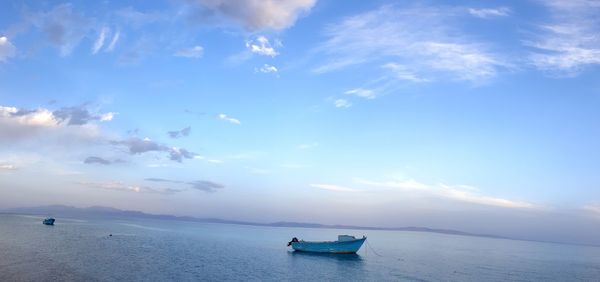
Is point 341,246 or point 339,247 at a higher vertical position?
point 341,246

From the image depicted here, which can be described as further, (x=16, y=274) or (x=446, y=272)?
(x=446, y=272)

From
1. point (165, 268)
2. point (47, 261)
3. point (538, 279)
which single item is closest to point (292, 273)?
point (165, 268)

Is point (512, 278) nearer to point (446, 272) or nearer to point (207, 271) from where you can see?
point (446, 272)

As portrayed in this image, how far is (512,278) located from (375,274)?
95.9 feet

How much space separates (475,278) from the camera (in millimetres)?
76500

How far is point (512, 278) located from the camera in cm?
8069

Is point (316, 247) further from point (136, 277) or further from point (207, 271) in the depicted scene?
point (136, 277)

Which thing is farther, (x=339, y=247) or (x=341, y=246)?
(x=339, y=247)

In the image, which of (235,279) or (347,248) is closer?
(235,279)

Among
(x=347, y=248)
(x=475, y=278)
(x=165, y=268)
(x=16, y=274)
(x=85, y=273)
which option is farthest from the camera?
(x=347, y=248)

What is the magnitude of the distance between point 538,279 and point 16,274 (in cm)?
8978

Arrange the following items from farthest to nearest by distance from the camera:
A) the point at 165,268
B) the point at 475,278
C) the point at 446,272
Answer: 1. the point at 446,272
2. the point at 475,278
3. the point at 165,268

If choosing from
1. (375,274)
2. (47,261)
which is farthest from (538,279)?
(47,261)

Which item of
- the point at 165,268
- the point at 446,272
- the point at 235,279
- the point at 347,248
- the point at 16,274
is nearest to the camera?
the point at 16,274
